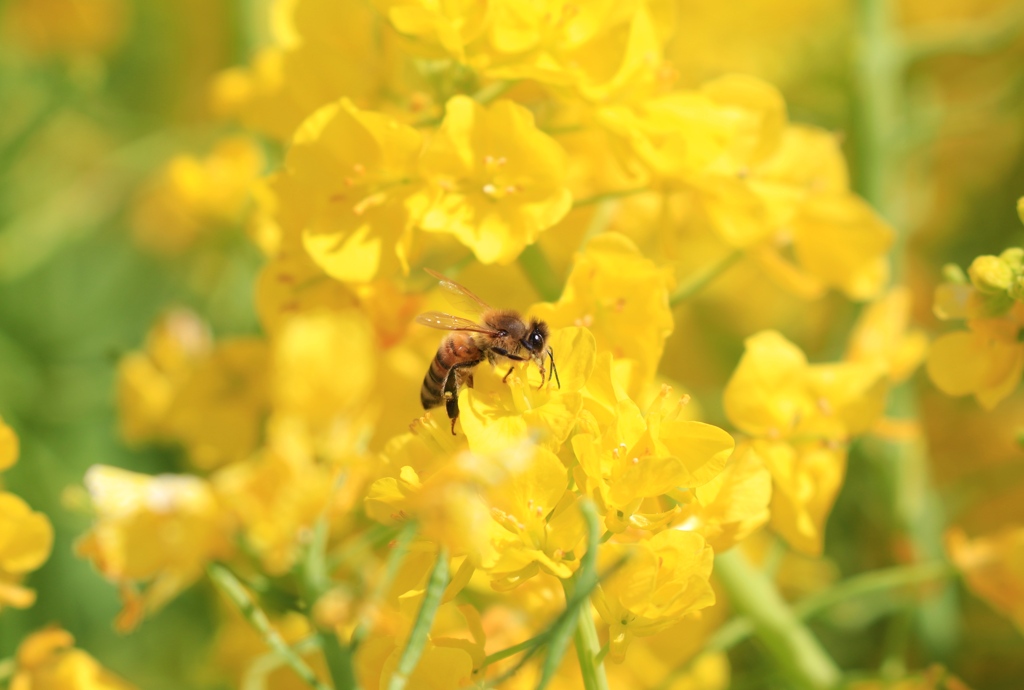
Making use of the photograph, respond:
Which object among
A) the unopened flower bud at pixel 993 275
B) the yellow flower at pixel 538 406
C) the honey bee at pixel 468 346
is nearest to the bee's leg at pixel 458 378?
the honey bee at pixel 468 346

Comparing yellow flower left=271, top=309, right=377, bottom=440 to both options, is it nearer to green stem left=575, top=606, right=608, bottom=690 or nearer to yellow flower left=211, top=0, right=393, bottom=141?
yellow flower left=211, top=0, right=393, bottom=141

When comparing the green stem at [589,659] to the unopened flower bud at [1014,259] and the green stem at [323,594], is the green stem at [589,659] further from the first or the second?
the unopened flower bud at [1014,259]

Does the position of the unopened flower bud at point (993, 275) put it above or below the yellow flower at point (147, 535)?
above

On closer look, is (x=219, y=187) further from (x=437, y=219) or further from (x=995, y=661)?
(x=995, y=661)

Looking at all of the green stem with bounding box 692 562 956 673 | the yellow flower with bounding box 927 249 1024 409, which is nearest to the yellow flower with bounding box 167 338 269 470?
the green stem with bounding box 692 562 956 673

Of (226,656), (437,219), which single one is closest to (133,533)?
(226,656)

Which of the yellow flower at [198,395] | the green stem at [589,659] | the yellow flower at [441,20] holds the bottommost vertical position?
the yellow flower at [198,395]
